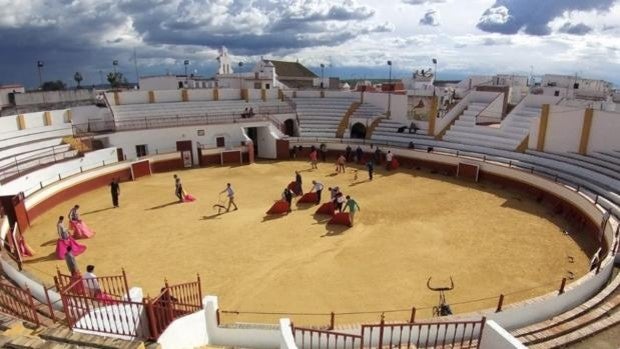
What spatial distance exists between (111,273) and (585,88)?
152ft

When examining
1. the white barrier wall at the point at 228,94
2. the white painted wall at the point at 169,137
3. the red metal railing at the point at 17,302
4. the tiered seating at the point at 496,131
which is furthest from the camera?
the white barrier wall at the point at 228,94

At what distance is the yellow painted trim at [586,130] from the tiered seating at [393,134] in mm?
9153

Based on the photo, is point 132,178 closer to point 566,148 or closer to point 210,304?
point 210,304

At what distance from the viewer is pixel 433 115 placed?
28.6 metres

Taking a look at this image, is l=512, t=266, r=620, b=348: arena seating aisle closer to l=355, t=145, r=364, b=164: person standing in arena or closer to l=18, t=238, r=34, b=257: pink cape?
l=18, t=238, r=34, b=257: pink cape

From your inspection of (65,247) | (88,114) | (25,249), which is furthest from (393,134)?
(25,249)

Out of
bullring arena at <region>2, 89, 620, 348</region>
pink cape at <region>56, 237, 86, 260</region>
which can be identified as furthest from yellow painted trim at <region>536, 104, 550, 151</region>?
pink cape at <region>56, 237, 86, 260</region>

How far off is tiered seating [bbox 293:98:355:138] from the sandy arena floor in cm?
1074

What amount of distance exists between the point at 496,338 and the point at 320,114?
27.6m

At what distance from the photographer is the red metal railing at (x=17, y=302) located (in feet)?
27.0

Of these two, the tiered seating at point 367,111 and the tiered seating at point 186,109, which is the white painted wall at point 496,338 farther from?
the tiered seating at point 186,109

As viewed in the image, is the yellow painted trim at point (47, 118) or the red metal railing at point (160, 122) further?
the red metal railing at point (160, 122)

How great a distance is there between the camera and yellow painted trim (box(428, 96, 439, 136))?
93.6 ft

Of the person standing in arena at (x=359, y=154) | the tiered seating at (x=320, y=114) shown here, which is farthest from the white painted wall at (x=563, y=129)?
the tiered seating at (x=320, y=114)
